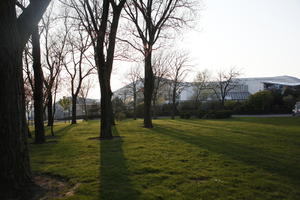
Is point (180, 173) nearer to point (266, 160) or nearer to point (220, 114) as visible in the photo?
point (266, 160)

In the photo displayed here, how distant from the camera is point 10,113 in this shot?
11.8 feet

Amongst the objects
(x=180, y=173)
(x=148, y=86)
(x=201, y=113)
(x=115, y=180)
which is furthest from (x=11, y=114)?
(x=201, y=113)

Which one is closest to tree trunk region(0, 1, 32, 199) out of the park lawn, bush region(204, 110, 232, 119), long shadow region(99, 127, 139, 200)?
the park lawn

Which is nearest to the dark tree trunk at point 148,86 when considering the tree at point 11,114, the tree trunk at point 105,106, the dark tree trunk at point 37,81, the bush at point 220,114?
the tree trunk at point 105,106

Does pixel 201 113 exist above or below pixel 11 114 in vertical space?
below

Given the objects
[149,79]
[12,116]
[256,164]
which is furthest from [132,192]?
[149,79]

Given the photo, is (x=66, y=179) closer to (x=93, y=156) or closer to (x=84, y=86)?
(x=93, y=156)

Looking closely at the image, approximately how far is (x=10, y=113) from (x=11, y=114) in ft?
0.08

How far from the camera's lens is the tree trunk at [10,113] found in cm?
353

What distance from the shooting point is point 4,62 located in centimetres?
357

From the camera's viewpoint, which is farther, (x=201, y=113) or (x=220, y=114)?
(x=201, y=113)

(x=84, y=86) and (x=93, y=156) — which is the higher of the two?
(x=84, y=86)

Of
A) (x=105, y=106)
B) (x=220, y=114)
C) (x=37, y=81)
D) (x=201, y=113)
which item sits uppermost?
(x=37, y=81)

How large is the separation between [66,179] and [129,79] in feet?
124
